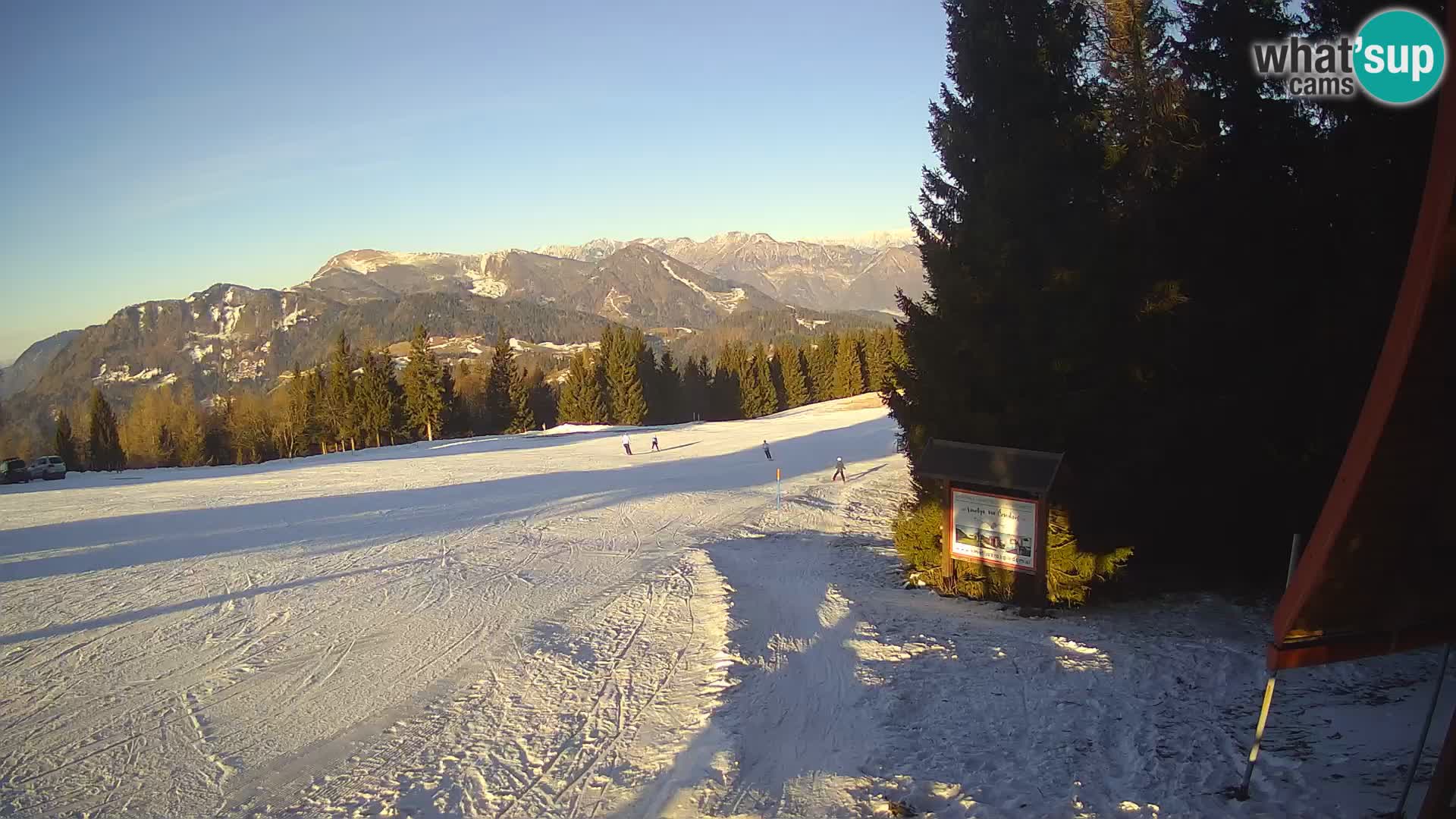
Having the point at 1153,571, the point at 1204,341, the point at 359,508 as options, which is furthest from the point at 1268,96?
the point at 359,508

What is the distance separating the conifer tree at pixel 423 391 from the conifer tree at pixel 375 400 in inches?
57.2

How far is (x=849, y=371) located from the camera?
86.1 metres

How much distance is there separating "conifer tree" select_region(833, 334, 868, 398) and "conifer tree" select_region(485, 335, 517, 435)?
35.4m

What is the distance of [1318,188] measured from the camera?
35.5 ft

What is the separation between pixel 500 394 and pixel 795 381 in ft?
107

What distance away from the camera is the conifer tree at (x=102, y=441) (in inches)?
2913

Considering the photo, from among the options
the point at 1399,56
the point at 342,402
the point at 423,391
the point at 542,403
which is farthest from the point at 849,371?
the point at 1399,56

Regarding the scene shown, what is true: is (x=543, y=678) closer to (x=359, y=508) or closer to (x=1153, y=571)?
(x=1153, y=571)

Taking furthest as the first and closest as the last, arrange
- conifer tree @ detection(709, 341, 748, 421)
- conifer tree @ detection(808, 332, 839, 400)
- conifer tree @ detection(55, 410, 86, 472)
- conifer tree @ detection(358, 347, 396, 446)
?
conifer tree @ detection(808, 332, 839, 400) < conifer tree @ detection(709, 341, 748, 421) < conifer tree @ detection(55, 410, 86, 472) < conifer tree @ detection(358, 347, 396, 446)

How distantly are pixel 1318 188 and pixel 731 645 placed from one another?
1028 cm

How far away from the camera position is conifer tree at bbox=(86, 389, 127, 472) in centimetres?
7400

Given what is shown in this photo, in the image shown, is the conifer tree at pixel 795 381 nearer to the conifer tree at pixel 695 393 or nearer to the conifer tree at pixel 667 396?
the conifer tree at pixel 695 393

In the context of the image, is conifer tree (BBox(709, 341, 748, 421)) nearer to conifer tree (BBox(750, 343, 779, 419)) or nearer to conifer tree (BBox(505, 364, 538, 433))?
conifer tree (BBox(750, 343, 779, 419))

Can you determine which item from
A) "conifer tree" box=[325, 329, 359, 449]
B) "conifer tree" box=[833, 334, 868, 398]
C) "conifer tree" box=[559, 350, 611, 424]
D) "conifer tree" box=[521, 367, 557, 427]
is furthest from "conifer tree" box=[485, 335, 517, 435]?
Result: "conifer tree" box=[833, 334, 868, 398]
